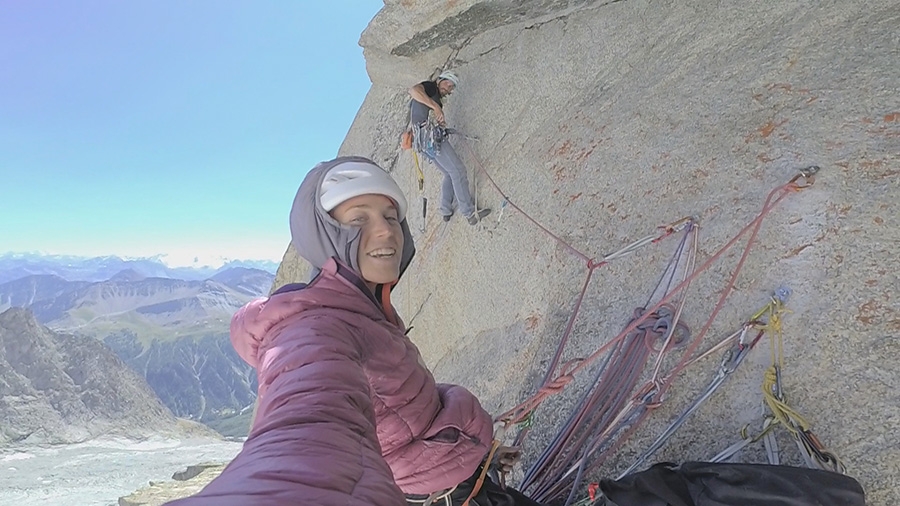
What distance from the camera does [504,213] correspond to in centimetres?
375

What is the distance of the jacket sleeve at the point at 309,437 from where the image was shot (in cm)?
73

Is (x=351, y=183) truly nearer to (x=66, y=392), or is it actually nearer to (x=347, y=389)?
(x=347, y=389)

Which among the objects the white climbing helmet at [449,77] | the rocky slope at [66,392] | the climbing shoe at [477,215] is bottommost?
the rocky slope at [66,392]

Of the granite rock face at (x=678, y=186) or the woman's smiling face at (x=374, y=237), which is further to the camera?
the granite rock face at (x=678, y=186)

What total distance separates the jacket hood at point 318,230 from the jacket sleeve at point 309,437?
0.91 ft

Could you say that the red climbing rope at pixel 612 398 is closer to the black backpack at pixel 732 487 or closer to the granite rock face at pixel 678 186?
the granite rock face at pixel 678 186

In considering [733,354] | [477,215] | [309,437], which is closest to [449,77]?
[477,215]

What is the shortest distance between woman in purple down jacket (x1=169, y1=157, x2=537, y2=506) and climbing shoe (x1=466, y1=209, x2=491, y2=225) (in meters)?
2.28

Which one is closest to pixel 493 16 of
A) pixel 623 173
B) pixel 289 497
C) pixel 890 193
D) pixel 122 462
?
pixel 623 173

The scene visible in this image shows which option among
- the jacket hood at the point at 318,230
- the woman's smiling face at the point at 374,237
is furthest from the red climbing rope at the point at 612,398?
the jacket hood at the point at 318,230

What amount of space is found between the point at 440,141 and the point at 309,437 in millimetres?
3546

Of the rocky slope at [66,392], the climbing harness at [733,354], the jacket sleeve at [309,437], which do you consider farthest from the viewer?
the rocky slope at [66,392]

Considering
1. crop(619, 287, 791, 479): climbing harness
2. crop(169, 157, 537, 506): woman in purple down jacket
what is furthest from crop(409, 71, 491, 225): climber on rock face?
crop(169, 157, 537, 506): woman in purple down jacket

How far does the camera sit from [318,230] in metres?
1.47
